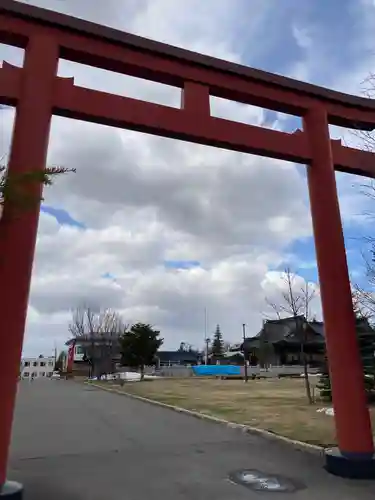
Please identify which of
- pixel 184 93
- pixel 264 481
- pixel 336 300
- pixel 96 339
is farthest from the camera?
pixel 96 339

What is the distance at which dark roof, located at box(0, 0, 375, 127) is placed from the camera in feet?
18.4

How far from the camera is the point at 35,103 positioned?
17.6ft

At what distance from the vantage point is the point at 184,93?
6.42 m

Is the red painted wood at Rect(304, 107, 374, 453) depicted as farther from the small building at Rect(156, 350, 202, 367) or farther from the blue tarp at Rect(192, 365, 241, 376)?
the small building at Rect(156, 350, 202, 367)

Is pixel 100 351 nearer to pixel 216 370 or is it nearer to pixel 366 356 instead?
pixel 216 370

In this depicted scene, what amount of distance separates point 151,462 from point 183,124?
4953mm

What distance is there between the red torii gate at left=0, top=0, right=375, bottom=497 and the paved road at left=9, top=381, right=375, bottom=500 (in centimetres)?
79

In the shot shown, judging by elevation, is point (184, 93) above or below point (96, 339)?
below

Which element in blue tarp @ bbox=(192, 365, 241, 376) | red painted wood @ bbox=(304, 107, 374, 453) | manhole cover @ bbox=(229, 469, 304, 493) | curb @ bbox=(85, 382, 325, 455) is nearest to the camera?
manhole cover @ bbox=(229, 469, 304, 493)

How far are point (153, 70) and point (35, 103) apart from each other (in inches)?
68.9

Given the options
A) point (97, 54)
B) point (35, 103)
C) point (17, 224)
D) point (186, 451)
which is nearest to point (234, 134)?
point (97, 54)

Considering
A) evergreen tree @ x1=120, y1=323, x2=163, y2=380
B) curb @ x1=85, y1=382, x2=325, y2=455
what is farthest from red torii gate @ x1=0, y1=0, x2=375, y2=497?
evergreen tree @ x1=120, y1=323, x2=163, y2=380

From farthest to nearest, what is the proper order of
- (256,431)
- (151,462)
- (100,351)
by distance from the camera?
(100,351) < (256,431) < (151,462)

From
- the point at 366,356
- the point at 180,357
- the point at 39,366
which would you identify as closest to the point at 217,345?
the point at 180,357
